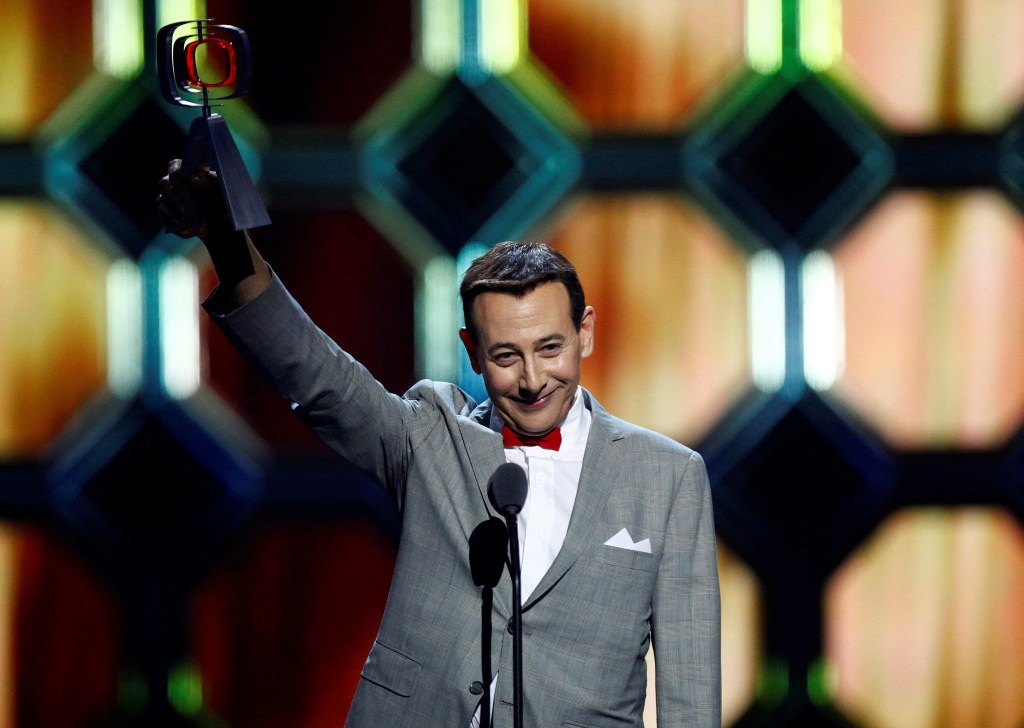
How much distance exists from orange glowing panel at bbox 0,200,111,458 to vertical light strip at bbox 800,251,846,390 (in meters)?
1.45

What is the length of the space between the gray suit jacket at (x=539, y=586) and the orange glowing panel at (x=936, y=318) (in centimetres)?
92

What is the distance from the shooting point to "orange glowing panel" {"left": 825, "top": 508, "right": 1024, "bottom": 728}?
2.42 m

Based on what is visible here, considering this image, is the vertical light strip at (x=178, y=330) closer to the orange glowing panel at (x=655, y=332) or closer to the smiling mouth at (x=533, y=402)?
the orange glowing panel at (x=655, y=332)

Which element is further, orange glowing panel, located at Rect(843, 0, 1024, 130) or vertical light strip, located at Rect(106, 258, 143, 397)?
orange glowing panel, located at Rect(843, 0, 1024, 130)

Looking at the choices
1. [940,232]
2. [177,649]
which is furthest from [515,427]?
[940,232]

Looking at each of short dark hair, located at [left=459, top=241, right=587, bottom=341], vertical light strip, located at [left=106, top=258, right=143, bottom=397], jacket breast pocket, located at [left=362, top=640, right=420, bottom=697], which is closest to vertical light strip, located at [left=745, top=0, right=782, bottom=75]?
short dark hair, located at [left=459, top=241, right=587, bottom=341]

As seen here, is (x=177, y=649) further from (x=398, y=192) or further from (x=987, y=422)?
(x=987, y=422)

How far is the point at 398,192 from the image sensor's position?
232 centimetres

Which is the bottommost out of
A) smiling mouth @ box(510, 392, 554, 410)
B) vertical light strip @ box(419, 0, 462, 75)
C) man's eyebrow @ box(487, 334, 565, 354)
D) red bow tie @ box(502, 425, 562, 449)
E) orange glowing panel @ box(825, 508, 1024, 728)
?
orange glowing panel @ box(825, 508, 1024, 728)

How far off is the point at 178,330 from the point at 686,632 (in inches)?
49.5

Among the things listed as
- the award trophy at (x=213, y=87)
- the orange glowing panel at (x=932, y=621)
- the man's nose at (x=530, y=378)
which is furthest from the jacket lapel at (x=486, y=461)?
the orange glowing panel at (x=932, y=621)

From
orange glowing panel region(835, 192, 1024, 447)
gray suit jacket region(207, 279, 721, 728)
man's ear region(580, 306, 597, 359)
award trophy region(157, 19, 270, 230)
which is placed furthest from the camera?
orange glowing panel region(835, 192, 1024, 447)

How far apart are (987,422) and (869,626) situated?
506mm

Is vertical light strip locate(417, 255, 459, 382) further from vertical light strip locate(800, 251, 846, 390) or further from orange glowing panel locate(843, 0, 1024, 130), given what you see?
orange glowing panel locate(843, 0, 1024, 130)
